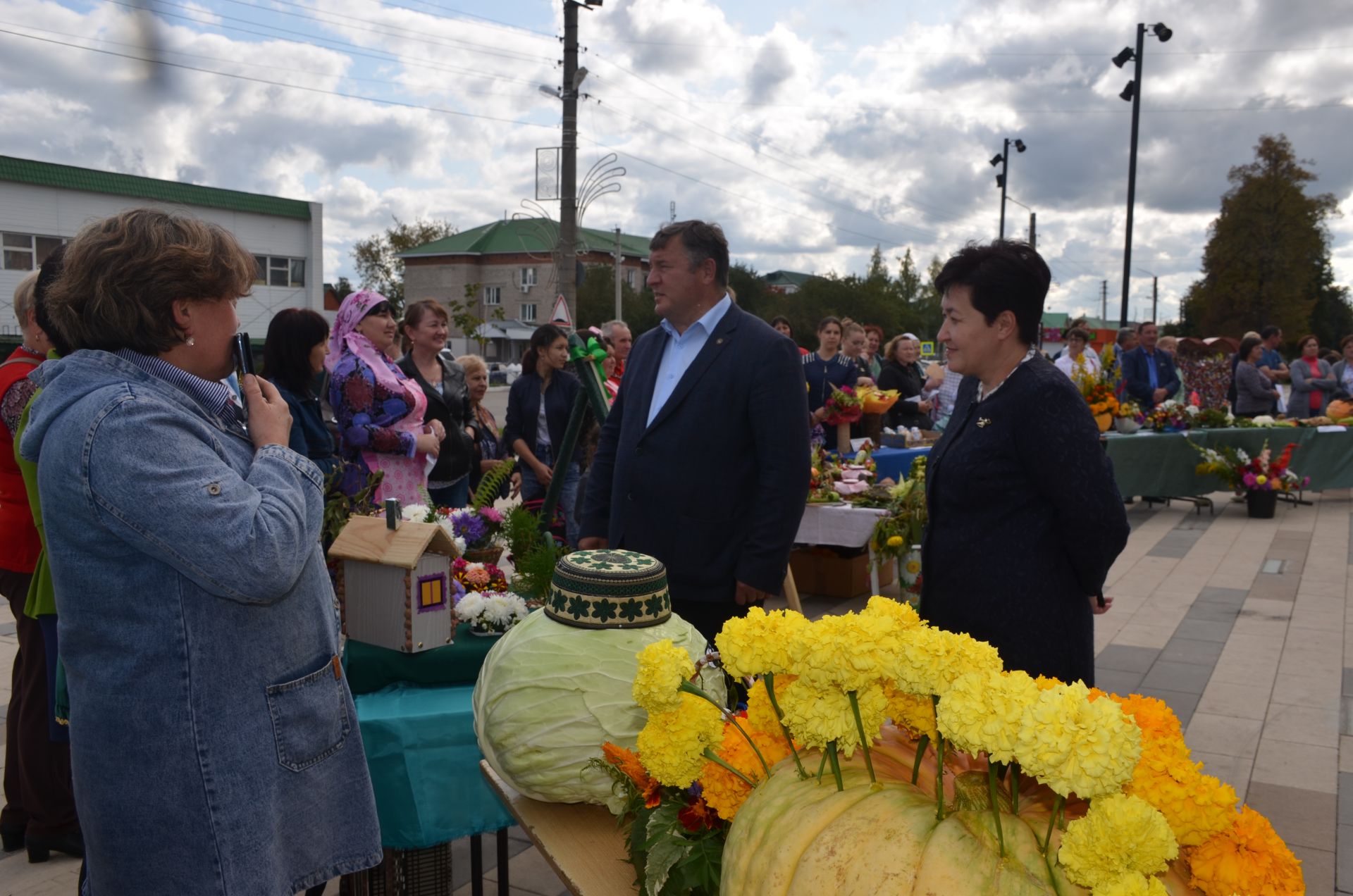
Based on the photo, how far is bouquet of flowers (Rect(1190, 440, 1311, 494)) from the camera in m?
10.0

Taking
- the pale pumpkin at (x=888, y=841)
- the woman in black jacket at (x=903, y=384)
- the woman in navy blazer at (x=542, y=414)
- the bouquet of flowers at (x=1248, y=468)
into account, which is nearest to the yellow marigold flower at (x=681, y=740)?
the pale pumpkin at (x=888, y=841)

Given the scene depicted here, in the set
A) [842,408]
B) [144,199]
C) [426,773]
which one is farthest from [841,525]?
[144,199]

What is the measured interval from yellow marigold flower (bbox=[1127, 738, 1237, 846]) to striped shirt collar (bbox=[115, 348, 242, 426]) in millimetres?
1475

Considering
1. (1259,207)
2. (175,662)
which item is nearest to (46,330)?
(175,662)

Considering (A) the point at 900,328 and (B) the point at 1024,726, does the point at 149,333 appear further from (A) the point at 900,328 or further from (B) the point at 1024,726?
(A) the point at 900,328

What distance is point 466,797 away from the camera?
2367 mm

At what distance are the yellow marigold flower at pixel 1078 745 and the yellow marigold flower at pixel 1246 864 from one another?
8.1 inches

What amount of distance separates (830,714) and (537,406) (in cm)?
518

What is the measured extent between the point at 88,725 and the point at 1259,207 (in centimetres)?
3693

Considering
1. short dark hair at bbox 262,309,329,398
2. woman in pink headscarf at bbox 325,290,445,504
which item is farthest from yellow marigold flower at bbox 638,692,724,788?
woman in pink headscarf at bbox 325,290,445,504

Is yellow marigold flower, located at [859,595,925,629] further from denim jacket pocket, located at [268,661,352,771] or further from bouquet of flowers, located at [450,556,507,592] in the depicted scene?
bouquet of flowers, located at [450,556,507,592]

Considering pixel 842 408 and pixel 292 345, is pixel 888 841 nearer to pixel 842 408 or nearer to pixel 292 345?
pixel 292 345

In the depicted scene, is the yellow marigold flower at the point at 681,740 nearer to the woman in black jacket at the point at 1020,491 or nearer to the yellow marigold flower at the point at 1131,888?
the yellow marigold flower at the point at 1131,888

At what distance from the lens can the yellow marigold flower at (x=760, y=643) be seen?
1.24m
